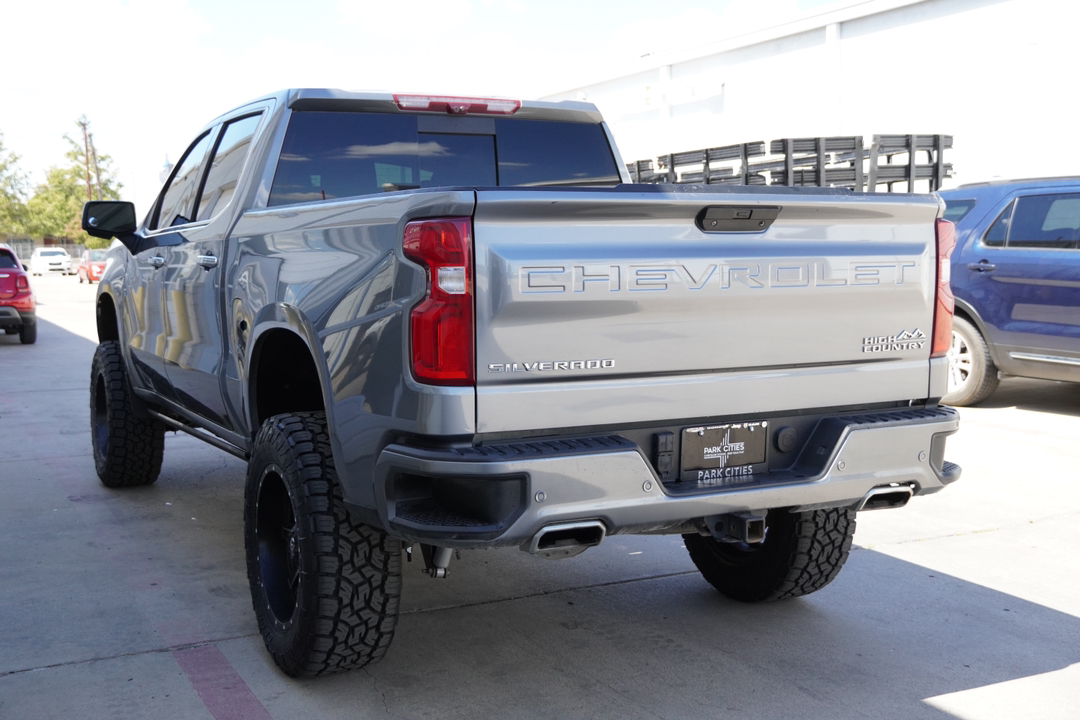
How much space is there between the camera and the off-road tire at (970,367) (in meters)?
8.99

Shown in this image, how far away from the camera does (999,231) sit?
8922mm

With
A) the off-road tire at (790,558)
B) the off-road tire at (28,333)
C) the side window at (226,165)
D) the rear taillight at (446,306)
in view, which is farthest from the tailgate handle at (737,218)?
the off-road tire at (28,333)

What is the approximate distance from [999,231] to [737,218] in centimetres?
654

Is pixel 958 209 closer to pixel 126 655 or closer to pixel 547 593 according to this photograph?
pixel 547 593

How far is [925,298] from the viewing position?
3.60 metres

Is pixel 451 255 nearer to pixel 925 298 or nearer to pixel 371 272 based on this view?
pixel 371 272

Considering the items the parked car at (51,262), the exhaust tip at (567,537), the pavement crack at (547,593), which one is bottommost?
the parked car at (51,262)

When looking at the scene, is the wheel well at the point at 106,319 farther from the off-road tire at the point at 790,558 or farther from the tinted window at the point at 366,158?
the off-road tire at the point at 790,558

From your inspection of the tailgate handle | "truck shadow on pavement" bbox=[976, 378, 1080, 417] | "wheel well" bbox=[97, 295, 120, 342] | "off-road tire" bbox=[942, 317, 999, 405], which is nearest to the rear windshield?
the tailgate handle

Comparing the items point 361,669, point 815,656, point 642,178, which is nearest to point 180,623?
point 361,669

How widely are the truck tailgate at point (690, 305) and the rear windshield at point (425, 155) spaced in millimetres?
1586

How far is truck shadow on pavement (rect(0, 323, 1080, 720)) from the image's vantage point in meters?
3.53

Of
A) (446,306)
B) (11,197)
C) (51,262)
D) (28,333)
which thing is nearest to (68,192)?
(11,197)

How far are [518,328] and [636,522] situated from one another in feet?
2.15
